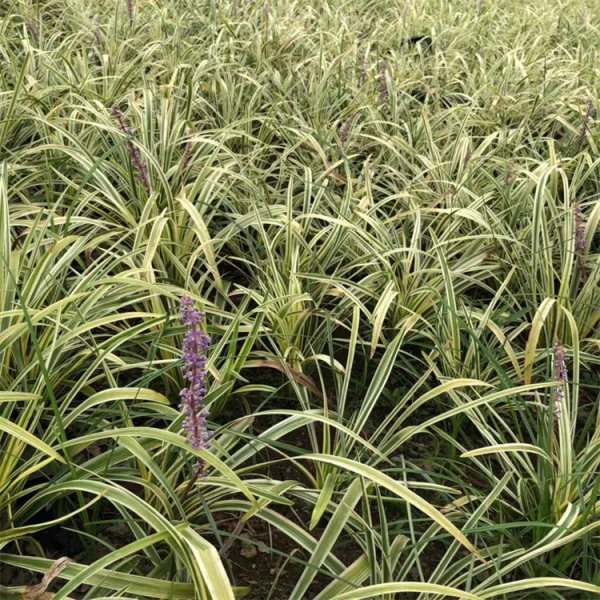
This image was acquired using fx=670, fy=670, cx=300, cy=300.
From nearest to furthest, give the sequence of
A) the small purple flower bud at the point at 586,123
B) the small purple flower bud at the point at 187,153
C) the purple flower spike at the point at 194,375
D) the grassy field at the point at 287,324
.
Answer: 1. the purple flower spike at the point at 194,375
2. the grassy field at the point at 287,324
3. the small purple flower bud at the point at 187,153
4. the small purple flower bud at the point at 586,123

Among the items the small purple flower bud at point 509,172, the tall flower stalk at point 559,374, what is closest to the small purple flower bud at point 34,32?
the small purple flower bud at point 509,172

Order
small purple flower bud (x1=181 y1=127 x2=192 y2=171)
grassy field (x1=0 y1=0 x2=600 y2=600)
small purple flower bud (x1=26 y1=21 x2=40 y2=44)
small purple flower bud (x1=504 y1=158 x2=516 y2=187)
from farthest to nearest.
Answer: small purple flower bud (x1=26 y1=21 x2=40 y2=44) < small purple flower bud (x1=504 y1=158 x2=516 y2=187) < small purple flower bud (x1=181 y1=127 x2=192 y2=171) < grassy field (x1=0 y1=0 x2=600 y2=600)

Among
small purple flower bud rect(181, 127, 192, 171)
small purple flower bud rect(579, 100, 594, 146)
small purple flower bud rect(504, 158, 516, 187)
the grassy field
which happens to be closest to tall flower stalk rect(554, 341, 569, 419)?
the grassy field

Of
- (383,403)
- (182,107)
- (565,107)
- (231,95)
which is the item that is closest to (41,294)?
(383,403)

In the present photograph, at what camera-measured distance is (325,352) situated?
2.44 meters

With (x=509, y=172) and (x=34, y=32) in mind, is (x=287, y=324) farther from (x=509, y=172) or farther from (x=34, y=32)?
(x=34, y=32)

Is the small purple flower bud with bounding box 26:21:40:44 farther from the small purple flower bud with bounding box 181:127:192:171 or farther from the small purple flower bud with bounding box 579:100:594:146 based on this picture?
the small purple flower bud with bounding box 579:100:594:146

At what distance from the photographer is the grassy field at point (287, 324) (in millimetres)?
1562

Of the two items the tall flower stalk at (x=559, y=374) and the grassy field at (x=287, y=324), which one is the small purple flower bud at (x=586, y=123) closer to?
the grassy field at (x=287, y=324)

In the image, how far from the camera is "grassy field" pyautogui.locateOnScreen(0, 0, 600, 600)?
5.13 feet

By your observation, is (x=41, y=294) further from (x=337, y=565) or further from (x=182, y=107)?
(x=182, y=107)

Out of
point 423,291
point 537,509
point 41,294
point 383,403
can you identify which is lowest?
point 383,403

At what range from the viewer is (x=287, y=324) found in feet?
7.34

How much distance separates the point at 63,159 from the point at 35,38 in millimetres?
1488
